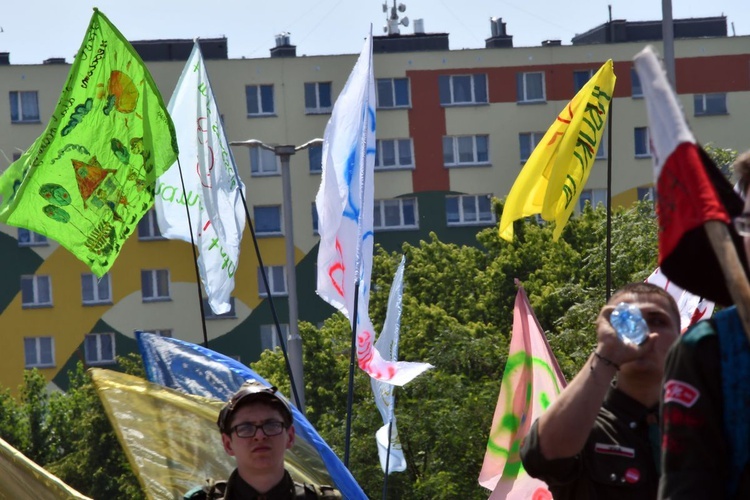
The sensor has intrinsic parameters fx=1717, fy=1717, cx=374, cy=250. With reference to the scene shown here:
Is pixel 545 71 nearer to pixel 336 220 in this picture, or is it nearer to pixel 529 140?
pixel 529 140

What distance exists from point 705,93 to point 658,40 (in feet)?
11.5

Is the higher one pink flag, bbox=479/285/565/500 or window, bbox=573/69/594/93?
window, bbox=573/69/594/93

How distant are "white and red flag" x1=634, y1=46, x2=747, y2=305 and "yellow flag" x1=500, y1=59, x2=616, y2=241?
33.3ft

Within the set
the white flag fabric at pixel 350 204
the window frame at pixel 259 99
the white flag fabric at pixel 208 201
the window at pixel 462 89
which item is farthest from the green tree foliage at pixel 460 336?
the window at pixel 462 89

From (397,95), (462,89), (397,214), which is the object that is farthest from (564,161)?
(397,214)

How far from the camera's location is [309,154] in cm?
6303

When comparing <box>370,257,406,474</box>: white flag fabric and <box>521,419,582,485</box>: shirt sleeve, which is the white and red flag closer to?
<box>521,419,582,485</box>: shirt sleeve

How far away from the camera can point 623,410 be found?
4.20m

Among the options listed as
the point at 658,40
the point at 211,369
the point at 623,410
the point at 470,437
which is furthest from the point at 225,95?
the point at 623,410

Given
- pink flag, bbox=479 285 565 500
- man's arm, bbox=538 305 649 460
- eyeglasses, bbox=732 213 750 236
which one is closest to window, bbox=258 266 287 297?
pink flag, bbox=479 285 565 500

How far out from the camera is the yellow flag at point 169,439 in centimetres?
692

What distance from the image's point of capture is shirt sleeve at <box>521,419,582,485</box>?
4.00 m

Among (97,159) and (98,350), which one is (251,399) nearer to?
(97,159)

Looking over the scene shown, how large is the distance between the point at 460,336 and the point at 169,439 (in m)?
24.9
